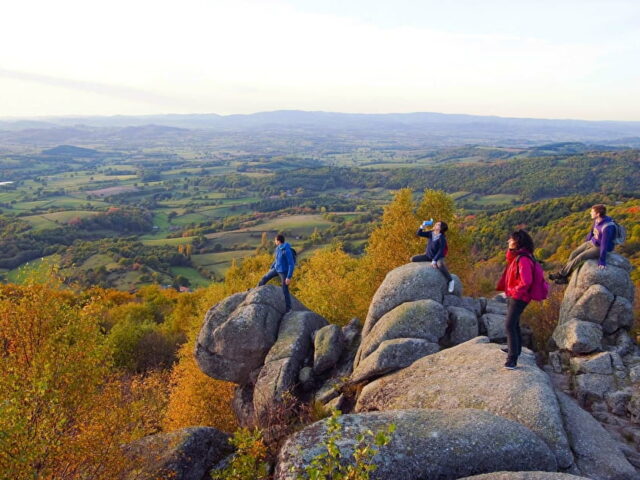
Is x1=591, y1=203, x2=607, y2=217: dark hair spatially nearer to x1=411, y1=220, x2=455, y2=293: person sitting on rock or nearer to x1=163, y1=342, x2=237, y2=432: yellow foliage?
x1=411, y1=220, x2=455, y2=293: person sitting on rock

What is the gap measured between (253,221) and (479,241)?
102502 mm

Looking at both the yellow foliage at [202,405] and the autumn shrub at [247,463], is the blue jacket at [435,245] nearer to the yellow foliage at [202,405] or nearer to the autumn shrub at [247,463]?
the autumn shrub at [247,463]

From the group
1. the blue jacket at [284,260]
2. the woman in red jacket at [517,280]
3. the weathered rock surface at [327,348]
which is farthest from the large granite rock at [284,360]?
the woman in red jacket at [517,280]

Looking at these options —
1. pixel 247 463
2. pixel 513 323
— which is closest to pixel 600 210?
pixel 513 323

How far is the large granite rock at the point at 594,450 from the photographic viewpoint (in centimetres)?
1093

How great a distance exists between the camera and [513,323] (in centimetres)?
1396

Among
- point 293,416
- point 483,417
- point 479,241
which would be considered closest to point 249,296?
point 293,416

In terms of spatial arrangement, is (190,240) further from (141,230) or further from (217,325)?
(217,325)

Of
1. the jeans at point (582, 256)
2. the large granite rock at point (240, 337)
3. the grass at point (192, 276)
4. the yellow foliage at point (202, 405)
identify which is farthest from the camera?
the grass at point (192, 276)

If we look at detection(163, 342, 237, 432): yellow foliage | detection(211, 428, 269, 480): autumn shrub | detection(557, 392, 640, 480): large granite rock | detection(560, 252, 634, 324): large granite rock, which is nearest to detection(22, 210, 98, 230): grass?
detection(163, 342, 237, 432): yellow foliage

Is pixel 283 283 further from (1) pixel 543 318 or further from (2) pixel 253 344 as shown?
(1) pixel 543 318

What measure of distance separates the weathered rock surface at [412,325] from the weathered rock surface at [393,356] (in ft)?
2.12

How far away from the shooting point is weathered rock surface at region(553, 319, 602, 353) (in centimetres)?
1741

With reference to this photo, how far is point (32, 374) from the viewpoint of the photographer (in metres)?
14.7
